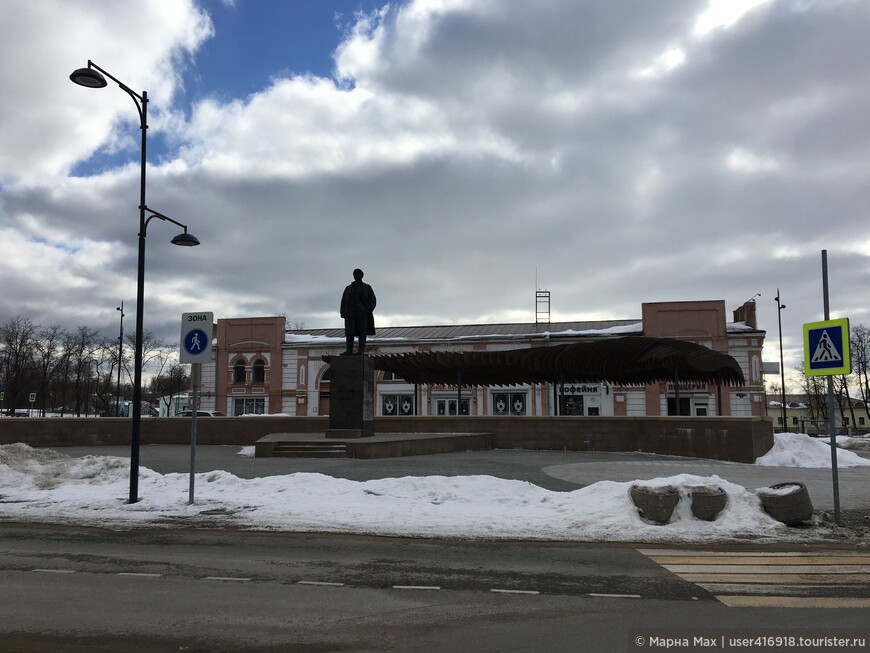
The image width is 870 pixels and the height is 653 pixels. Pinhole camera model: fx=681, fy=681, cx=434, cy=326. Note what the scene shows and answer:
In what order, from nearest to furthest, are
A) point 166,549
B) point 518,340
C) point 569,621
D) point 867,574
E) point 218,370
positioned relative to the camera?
1. point 569,621
2. point 867,574
3. point 166,549
4. point 518,340
5. point 218,370

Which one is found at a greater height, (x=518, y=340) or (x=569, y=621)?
(x=518, y=340)

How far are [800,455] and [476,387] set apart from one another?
28126 mm

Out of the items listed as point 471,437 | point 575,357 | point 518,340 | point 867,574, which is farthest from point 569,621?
point 518,340

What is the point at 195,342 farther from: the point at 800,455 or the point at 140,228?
the point at 800,455

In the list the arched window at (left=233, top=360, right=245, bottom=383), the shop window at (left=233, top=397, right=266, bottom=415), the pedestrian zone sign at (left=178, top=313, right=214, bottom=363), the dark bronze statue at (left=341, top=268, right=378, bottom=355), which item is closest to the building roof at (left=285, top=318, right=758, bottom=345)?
the arched window at (left=233, top=360, right=245, bottom=383)

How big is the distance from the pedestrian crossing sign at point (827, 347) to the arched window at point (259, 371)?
4608 cm

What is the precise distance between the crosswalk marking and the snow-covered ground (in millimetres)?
946

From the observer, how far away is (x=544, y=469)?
16.6 metres

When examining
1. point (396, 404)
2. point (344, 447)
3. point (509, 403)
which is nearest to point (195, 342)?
point (344, 447)

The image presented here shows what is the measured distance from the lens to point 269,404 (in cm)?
5144

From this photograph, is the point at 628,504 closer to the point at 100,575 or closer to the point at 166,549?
the point at 166,549

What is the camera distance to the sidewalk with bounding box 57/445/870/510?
1412 centimetres

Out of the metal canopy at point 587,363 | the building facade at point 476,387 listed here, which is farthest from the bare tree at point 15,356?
the metal canopy at point 587,363

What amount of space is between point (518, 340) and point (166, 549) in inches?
1647
